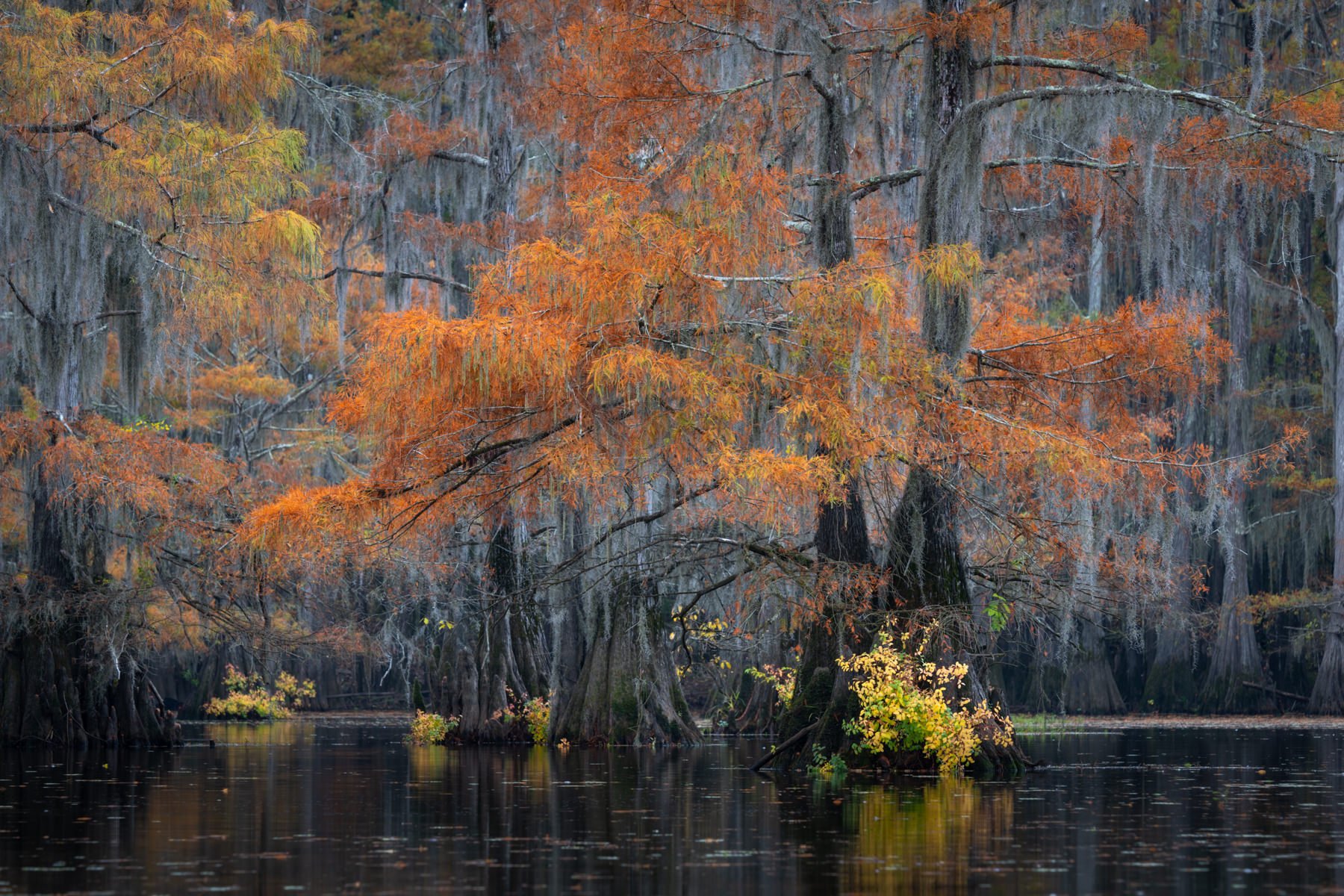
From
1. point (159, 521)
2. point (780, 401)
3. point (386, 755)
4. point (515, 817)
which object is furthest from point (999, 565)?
point (159, 521)

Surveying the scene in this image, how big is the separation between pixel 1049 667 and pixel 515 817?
26.4 m

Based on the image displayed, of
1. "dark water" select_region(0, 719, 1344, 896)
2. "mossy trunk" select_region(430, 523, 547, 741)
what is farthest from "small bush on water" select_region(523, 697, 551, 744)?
"dark water" select_region(0, 719, 1344, 896)

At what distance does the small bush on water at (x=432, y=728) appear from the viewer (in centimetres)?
2208

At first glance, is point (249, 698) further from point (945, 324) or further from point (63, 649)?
point (945, 324)

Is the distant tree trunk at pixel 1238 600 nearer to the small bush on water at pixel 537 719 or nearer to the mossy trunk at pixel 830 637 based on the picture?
the small bush on water at pixel 537 719

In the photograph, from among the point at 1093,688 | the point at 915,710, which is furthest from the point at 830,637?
the point at 1093,688

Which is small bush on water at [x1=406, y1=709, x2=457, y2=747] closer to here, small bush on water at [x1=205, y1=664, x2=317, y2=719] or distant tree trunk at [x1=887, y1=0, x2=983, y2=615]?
distant tree trunk at [x1=887, y1=0, x2=983, y2=615]

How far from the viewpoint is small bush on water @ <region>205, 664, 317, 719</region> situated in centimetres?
3488

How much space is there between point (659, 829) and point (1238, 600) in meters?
22.9

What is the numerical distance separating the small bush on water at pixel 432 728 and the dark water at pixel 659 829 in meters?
4.85

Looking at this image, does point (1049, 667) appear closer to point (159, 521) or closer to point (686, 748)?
point (686, 748)

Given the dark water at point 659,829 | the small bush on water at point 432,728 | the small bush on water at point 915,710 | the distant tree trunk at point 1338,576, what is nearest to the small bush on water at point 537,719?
the small bush on water at point 432,728

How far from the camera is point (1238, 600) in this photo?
Answer: 30531 mm

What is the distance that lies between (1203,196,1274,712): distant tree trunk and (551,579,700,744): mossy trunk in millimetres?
12531
